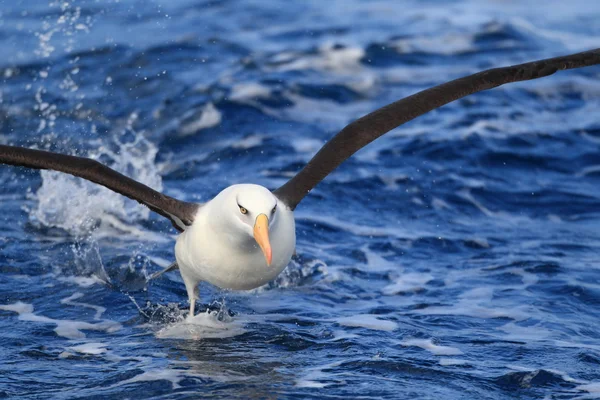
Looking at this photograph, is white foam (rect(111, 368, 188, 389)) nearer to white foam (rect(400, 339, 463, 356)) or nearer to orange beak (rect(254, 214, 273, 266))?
→ orange beak (rect(254, 214, 273, 266))

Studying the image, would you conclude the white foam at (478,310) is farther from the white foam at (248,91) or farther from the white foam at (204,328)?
the white foam at (248,91)

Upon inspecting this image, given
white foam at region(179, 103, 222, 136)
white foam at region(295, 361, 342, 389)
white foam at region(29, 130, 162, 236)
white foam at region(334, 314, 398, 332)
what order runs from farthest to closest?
white foam at region(179, 103, 222, 136) < white foam at region(29, 130, 162, 236) < white foam at region(334, 314, 398, 332) < white foam at region(295, 361, 342, 389)

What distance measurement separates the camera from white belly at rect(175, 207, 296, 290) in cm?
722

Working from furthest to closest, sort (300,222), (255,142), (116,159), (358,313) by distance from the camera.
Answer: (255,142) → (116,159) → (300,222) → (358,313)

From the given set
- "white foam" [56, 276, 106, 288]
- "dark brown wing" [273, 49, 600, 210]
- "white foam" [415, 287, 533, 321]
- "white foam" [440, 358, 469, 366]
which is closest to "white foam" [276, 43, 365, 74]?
"white foam" [56, 276, 106, 288]

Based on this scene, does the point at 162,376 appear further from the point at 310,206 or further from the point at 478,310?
the point at 310,206

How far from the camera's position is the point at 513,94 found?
615 inches

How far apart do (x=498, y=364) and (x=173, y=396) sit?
2449 millimetres

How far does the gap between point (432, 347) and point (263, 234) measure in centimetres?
199

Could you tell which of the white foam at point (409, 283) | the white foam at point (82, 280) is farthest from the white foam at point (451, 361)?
the white foam at point (82, 280)

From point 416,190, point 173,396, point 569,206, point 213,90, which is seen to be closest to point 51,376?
point 173,396

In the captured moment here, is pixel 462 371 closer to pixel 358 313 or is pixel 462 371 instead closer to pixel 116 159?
pixel 358 313

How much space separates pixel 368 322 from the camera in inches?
330

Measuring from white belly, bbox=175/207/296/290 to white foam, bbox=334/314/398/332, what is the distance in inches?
46.5
